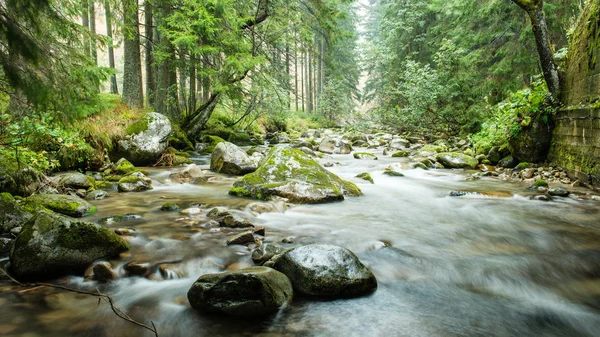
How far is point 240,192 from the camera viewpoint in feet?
22.0

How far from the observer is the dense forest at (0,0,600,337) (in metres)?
2.74

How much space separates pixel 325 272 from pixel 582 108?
7.02 metres

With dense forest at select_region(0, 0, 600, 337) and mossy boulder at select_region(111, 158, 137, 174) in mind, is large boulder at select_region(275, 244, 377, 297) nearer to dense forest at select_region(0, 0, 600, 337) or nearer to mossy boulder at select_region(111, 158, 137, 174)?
dense forest at select_region(0, 0, 600, 337)

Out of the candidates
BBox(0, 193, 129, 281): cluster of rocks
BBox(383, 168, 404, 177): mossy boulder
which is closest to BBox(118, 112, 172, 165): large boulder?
BBox(0, 193, 129, 281): cluster of rocks

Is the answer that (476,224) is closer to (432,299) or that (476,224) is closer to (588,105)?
(432,299)

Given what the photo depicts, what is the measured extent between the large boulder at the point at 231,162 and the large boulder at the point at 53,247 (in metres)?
5.60

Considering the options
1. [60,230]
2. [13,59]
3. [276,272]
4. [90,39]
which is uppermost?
[90,39]

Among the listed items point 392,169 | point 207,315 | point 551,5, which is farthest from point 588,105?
point 207,315

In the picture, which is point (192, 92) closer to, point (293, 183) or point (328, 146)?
point (328, 146)

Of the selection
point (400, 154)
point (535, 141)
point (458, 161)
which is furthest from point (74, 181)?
point (400, 154)

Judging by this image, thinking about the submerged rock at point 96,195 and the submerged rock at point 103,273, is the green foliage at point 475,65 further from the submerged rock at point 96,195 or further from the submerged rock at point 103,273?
the submerged rock at point 103,273

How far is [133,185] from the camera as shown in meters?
7.01

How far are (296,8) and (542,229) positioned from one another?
10.3 metres

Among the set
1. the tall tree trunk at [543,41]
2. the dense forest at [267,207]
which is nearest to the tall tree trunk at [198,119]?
the dense forest at [267,207]
